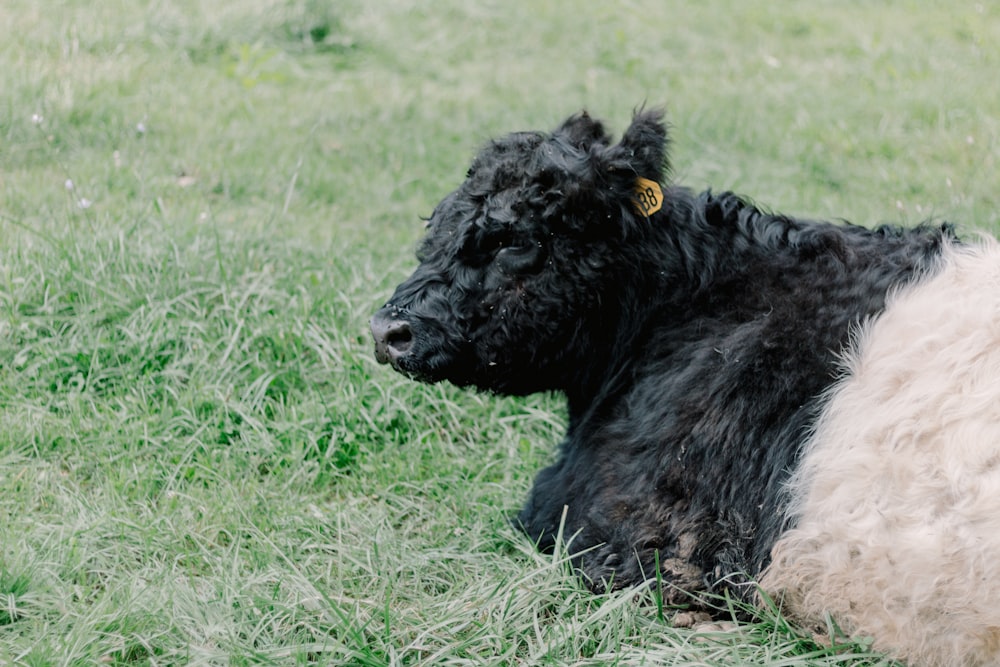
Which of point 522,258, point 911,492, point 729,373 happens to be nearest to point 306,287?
point 522,258

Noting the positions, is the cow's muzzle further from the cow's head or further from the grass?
the grass

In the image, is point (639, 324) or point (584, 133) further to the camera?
point (584, 133)

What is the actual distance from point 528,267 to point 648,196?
1.55 feet

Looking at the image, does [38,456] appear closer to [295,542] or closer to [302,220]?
[295,542]

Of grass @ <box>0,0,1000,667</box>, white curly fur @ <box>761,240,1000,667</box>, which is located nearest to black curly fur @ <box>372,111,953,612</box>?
white curly fur @ <box>761,240,1000,667</box>

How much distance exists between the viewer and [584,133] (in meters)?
3.81

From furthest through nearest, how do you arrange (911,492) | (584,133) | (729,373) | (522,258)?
(584,133) < (522,258) < (729,373) < (911,492)

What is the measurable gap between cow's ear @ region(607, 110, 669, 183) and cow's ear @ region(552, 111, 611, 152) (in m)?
0.13

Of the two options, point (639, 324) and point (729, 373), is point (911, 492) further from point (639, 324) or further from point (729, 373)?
point (639, 324)

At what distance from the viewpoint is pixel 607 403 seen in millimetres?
3727

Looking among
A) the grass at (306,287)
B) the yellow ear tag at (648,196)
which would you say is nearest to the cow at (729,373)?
the yellow ear tag at (648,196)

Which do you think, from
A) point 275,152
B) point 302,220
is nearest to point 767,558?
point 302,220

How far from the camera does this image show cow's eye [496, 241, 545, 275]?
11.8 ft

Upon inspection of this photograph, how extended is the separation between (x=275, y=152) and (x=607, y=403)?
3792 millimetres
